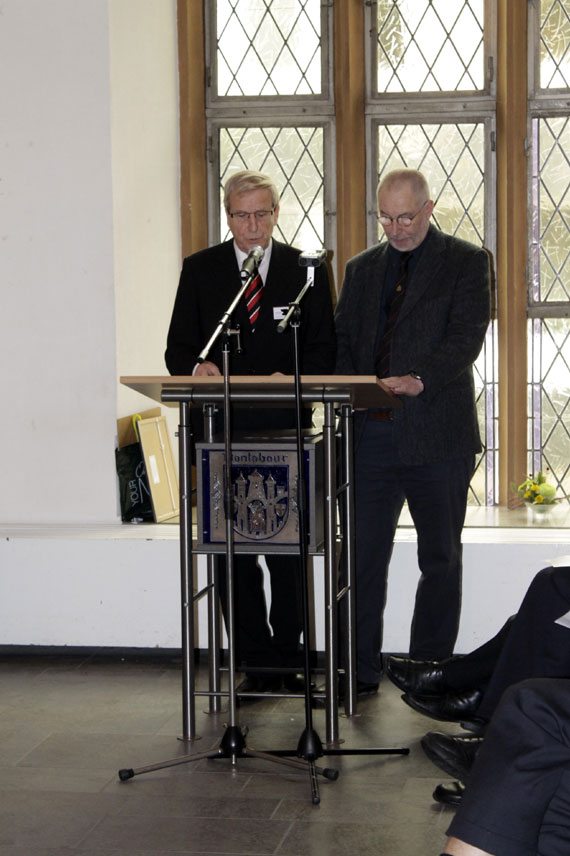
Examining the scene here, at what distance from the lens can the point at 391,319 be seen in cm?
381

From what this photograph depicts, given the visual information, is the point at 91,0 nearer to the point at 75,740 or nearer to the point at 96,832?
the point at 75,740

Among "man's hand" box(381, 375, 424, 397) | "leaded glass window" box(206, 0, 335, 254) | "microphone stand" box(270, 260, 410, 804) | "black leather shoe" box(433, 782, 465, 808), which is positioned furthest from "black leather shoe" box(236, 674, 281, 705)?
"leaded glass window" box(206, 0, 335, 254)

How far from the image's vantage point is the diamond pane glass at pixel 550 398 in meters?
5.42

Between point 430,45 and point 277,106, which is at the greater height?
point 430,45

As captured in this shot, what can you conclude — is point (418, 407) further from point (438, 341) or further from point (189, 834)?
point (189, 834)

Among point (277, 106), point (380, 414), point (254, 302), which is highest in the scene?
point (277, 106)

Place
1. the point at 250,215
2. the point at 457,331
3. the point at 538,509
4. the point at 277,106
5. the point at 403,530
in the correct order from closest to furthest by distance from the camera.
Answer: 1. the point at 250,215
2. the point at 457,331
3. the point at 403,530
4. the point at 538,509
5. the point at 277,106

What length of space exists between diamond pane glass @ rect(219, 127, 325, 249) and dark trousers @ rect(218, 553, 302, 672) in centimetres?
221

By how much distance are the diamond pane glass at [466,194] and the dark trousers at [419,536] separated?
1.63 m

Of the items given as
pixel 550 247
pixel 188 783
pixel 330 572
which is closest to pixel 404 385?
pixel 330 572

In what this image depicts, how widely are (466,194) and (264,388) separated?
106 inches

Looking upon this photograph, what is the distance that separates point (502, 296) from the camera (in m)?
5.40

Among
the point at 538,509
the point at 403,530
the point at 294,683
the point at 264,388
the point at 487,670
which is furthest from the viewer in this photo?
the point at 538,509

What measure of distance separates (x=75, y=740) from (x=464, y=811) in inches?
77.8
